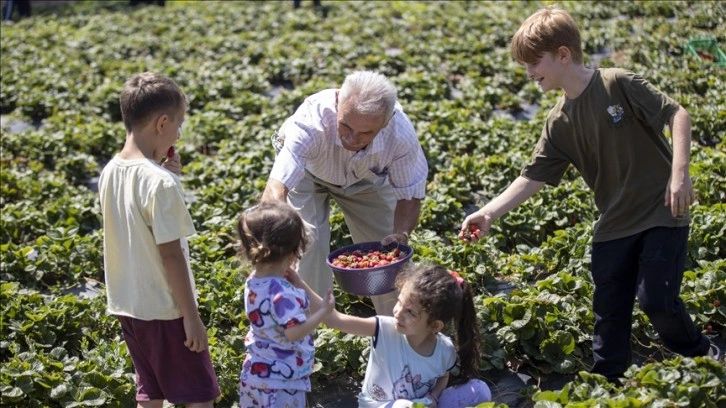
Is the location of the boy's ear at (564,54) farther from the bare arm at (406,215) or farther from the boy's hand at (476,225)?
the bare arm at (406,215)

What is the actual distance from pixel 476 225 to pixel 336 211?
8.50 ft

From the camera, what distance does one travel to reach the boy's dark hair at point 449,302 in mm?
3805

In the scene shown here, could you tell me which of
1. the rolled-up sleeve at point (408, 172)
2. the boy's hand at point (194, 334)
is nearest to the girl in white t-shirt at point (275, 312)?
the boy's hand at point (194, 334)

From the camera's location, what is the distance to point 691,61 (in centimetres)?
A: 1020

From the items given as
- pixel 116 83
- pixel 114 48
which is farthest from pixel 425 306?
pixel 114 48

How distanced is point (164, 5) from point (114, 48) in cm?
761

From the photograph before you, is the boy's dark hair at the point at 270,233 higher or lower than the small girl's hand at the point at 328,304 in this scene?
higher

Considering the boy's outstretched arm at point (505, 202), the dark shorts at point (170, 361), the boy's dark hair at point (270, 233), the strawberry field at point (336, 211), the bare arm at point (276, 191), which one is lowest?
the strawberry field at point (336, 211)

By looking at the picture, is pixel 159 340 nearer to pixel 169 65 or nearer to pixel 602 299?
pixel 602 299

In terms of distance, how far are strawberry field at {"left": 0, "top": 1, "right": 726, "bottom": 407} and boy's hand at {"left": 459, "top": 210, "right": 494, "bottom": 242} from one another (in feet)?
2.00

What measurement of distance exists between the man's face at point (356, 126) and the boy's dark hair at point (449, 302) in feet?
1.96

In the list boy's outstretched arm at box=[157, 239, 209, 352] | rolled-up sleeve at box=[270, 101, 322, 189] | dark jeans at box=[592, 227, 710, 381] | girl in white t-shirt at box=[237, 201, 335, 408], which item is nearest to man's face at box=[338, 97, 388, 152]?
rolled-up sleeve at box=[270, 101, 322, 189]

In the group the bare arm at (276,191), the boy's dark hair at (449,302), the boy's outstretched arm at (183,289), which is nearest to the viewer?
the boy's outstretched arm at (183,289)

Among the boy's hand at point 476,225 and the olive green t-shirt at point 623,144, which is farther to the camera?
the boy's hand at point 476,225
